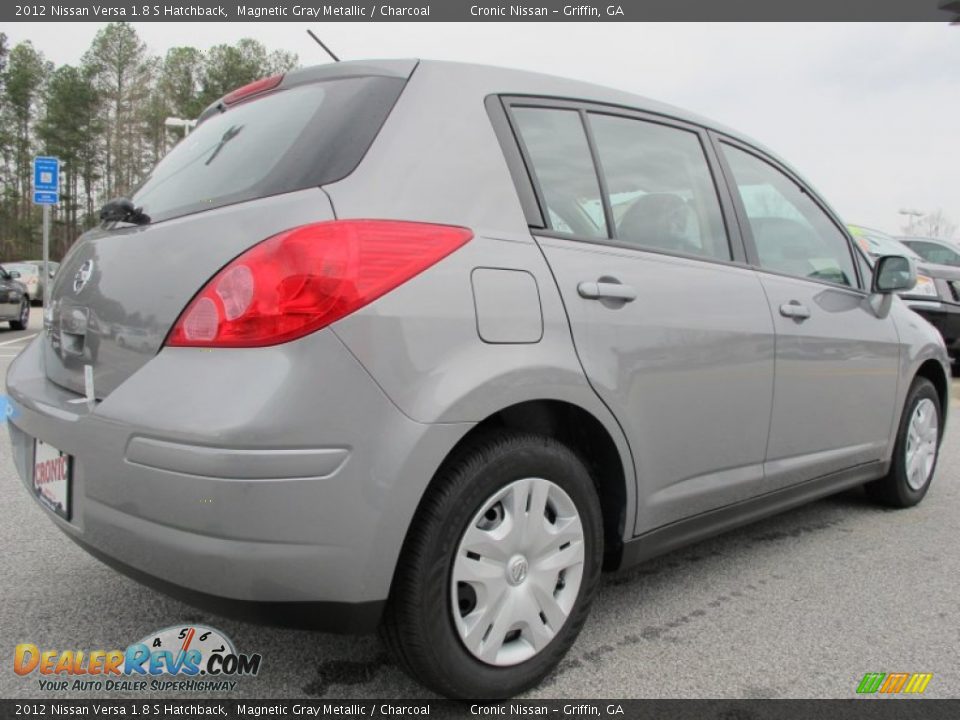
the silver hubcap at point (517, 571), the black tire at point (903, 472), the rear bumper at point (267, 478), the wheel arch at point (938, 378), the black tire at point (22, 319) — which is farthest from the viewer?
the black tire at point (22, 319)

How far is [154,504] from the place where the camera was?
167 cm

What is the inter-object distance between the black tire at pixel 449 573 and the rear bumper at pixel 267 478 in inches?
2.8

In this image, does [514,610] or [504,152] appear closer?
[514,610]

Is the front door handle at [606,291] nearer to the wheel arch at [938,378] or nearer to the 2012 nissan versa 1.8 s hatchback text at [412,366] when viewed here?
the 2012 nissan versa 1.8 s hatchback text at [412,366]

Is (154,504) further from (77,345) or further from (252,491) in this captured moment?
(77,345)

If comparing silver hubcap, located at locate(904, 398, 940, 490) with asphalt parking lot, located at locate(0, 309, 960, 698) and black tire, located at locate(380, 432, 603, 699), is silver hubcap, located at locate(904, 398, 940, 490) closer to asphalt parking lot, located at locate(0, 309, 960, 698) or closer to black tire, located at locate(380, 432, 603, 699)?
asphalt parking lot, located at locate(0, 309, 960, 698)

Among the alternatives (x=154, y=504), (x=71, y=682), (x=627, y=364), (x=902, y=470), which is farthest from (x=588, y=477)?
(x=902, y=470)

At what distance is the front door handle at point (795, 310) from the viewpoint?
9.50ft

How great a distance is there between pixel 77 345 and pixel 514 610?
52.2 inches

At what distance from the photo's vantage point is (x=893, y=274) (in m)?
3.55

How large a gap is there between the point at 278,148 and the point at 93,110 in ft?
167

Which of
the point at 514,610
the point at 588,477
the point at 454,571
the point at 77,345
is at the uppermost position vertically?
the point at 77,345

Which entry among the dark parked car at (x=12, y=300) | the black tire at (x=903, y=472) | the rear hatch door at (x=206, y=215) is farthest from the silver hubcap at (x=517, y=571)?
the dark parked car at (x=12, y=300)

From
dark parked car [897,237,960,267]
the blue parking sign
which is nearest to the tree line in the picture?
the blue parking sign
